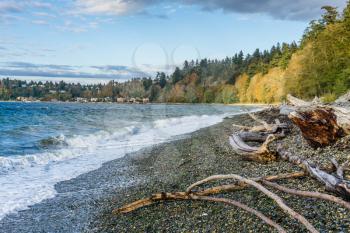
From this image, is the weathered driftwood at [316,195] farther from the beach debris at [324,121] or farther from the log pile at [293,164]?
the beach debris at [324,121]

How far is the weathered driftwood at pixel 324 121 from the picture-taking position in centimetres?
1066

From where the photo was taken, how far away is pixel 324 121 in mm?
10719

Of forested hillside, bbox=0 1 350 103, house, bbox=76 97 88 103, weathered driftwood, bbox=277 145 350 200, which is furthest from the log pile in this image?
house, bbox=76 97 88 103

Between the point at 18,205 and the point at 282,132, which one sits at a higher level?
the point at 282,132

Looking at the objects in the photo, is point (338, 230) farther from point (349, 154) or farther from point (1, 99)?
point (1, 99)

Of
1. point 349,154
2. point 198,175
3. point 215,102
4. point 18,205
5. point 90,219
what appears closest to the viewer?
point 90,219

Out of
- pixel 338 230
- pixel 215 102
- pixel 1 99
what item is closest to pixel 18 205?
pixel 338 230

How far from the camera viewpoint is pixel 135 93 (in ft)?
531

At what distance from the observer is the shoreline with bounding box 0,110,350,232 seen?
20.5ft

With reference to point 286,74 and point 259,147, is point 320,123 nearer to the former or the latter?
point 259,147

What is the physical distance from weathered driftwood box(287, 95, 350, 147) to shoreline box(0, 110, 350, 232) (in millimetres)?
629

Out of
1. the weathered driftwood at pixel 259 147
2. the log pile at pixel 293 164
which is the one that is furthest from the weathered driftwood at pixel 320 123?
the weathered driftwood at pixel 259 147

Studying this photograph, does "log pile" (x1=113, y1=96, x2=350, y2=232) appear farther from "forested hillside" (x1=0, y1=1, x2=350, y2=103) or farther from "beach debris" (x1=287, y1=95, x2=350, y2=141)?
"forested hillside" (x1=0, y1=1, x2=350, y2=103)

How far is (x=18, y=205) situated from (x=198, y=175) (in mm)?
4853
